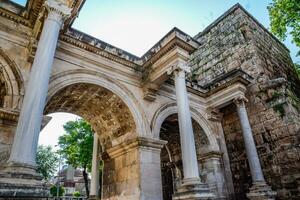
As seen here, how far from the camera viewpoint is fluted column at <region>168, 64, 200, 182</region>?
5.96 meters

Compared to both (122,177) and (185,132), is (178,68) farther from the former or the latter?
(122,177)

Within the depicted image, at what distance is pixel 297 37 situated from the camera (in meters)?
11.5

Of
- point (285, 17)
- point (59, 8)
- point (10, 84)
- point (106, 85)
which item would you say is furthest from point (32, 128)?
point (285, 17)

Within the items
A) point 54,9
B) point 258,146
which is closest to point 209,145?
point 258,146

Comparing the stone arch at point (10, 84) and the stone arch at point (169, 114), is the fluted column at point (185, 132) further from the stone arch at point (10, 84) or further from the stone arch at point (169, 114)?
the stone arch at point (10, 84)

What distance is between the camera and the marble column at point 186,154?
5508 mm

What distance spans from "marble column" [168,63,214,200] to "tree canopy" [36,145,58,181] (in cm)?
2804

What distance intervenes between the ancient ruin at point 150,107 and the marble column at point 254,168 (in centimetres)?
4

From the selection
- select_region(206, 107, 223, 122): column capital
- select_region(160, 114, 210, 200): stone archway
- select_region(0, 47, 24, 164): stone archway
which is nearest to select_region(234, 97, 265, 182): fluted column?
select_region(206, 107, 223, 122): column capital

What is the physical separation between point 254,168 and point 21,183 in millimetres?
7663

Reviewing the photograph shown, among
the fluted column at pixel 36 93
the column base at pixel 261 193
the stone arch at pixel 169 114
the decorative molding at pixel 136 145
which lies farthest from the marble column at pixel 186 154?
the fluted column at pixel 36 93

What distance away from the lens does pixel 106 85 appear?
23.1ft

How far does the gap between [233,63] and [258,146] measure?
4442mm

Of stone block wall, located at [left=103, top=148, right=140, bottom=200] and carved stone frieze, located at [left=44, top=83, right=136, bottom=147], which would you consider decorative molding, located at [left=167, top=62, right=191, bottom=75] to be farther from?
stone block wall, located at [left=103, top=148, right=140, bottom=200]
